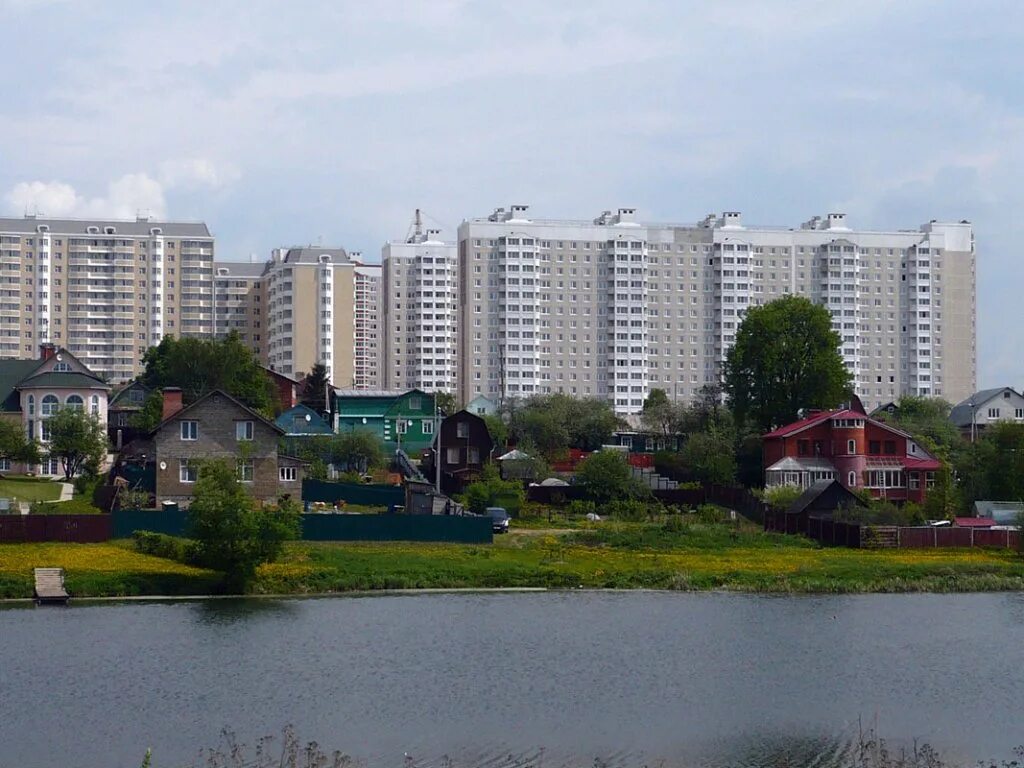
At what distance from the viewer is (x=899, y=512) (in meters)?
70.5

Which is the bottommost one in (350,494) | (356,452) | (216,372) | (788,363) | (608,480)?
(350,494)

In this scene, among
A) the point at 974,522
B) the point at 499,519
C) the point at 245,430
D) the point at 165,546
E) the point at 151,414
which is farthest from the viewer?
the point at 151,414

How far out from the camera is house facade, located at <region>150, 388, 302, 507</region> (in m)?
71.6

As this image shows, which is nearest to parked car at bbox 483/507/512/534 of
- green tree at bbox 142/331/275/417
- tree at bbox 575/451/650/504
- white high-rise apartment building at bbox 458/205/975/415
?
tree at bbox 575/451/650/504

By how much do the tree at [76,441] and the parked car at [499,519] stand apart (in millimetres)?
23058

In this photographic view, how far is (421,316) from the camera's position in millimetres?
159125

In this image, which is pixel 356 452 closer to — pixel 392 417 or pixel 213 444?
pixel 392 417

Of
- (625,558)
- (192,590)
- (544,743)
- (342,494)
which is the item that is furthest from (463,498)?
(544,743)

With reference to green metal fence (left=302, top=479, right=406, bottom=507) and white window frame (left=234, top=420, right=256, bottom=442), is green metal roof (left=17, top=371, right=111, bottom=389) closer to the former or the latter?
green metal fence (left=302, top=479, right=406, bottom=507)

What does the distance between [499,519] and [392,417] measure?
138 feet

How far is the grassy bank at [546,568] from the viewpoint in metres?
53.4

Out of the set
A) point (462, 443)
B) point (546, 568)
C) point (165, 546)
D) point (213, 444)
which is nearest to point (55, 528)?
point (165, 546)

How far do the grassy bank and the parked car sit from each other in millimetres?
3511

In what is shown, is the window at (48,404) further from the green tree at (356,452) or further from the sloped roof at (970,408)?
the sloped roof at (970,408)
